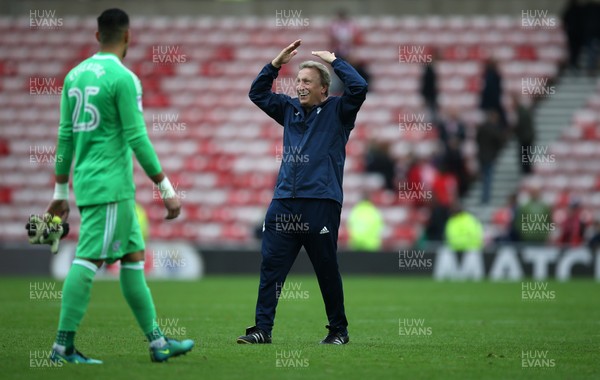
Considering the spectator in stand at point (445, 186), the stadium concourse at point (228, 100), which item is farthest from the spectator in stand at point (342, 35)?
the spectator in stand at point (445, 186)

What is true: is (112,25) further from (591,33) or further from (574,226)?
(591,33)

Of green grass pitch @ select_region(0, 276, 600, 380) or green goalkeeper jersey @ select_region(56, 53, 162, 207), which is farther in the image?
green grass pitch @ select_region(0, 276, 600, 380)

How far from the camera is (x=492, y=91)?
26.6 m

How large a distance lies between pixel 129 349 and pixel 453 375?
277 centimetres

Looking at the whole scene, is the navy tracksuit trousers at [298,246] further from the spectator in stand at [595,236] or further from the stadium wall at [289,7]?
the stadium wall at [289,7]

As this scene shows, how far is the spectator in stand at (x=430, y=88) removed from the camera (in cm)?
2700

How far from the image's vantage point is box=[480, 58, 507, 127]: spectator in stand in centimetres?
2630

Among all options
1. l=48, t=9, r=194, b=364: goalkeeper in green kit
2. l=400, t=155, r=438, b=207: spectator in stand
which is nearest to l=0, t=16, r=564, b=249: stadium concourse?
l=400, t=155, r=438, b=207: spectator in stand

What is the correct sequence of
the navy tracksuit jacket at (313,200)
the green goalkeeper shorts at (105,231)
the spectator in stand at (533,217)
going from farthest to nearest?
Result: the spectator in stand at (533,217), the navy tracksuit jacket at (313,200), the green goalkeeper shorts at (105,231)

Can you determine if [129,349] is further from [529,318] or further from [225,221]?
[225,221]

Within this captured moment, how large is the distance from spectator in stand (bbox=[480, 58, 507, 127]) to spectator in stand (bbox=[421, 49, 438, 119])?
115 cm

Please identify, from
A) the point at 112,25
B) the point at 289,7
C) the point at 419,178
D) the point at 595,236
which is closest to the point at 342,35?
the point at 289,7

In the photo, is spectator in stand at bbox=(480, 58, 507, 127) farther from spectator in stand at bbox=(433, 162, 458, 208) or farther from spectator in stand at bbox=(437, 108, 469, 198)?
spectator in stand at bbox=(433, 162, 458, 208)

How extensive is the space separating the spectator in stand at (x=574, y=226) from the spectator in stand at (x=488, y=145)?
2.50 metres
